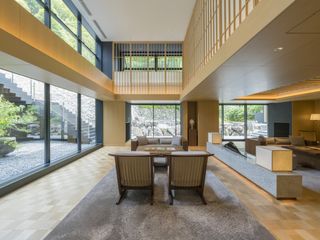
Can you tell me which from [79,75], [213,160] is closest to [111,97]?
[79,75]

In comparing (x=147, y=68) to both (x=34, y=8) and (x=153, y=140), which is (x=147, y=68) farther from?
(x=34, y=8)

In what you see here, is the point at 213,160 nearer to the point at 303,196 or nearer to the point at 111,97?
the point at 303,196

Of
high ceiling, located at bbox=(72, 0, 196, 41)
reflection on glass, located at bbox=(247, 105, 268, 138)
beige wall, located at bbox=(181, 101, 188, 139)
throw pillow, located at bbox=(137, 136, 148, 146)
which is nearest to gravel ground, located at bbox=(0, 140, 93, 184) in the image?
throw pillow, located at bbox=(137, 136, 148, 146)

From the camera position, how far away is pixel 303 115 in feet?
33.8

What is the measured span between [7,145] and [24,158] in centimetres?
76

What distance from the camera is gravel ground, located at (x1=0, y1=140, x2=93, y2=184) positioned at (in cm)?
439

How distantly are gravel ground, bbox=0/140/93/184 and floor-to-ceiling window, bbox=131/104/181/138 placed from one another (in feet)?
21.9

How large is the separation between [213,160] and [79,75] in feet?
16.4

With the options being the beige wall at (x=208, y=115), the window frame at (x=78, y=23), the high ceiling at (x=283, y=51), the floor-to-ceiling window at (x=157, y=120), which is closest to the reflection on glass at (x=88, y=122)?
the window frame at (x=78, y=23)

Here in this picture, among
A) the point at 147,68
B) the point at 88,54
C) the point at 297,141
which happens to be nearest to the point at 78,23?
the point at 88,54

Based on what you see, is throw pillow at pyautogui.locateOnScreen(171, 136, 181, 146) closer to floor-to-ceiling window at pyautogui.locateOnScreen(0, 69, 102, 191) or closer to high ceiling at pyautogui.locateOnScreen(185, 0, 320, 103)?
high ceiling at pyautogui.locateOnScreen(185, 0, 320, 103)

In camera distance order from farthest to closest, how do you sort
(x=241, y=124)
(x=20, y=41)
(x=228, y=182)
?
(x=241, y=124)
(x=228, y=182)
(x=20, y=41)

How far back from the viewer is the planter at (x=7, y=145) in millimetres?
4219

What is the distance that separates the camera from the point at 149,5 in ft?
23.6
